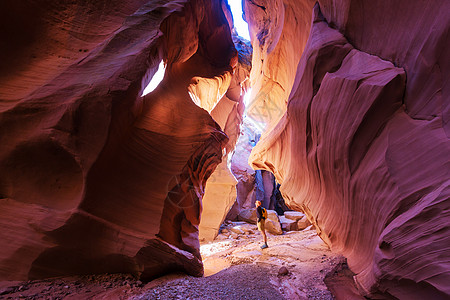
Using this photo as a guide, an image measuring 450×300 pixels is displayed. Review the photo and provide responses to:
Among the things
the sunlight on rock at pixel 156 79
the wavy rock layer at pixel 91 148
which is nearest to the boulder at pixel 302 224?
the wavy rock layer at pixel 91 148

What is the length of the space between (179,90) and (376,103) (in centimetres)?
470

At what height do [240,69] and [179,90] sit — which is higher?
[240,69]

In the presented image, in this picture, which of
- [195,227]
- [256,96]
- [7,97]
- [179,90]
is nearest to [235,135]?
[256,96]

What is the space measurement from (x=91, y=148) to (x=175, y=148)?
170cm

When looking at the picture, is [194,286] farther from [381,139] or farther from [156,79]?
[156,79]

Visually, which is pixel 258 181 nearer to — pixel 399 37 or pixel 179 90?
pixel 179 90

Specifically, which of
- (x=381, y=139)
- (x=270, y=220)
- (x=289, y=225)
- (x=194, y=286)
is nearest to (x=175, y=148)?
(x=194, y=286)

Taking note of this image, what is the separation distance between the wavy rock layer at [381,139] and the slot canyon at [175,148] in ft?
0.06

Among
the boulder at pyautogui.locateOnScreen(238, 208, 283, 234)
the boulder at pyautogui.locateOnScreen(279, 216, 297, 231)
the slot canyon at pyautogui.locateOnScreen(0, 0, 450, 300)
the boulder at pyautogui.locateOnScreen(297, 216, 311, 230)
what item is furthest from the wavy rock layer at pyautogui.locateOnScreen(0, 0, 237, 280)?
the boulder at pyautogui.locateOnScreen(297, 216, 311, 230)

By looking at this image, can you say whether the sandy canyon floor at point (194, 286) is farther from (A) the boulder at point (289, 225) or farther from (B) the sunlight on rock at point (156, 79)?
(A) the boulder at point (289, 225)

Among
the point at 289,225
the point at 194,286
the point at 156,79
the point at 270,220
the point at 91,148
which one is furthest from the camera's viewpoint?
the point at 289,225

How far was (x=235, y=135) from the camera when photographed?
43.9 feet

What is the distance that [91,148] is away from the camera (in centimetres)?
321

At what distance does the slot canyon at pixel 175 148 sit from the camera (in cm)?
224
